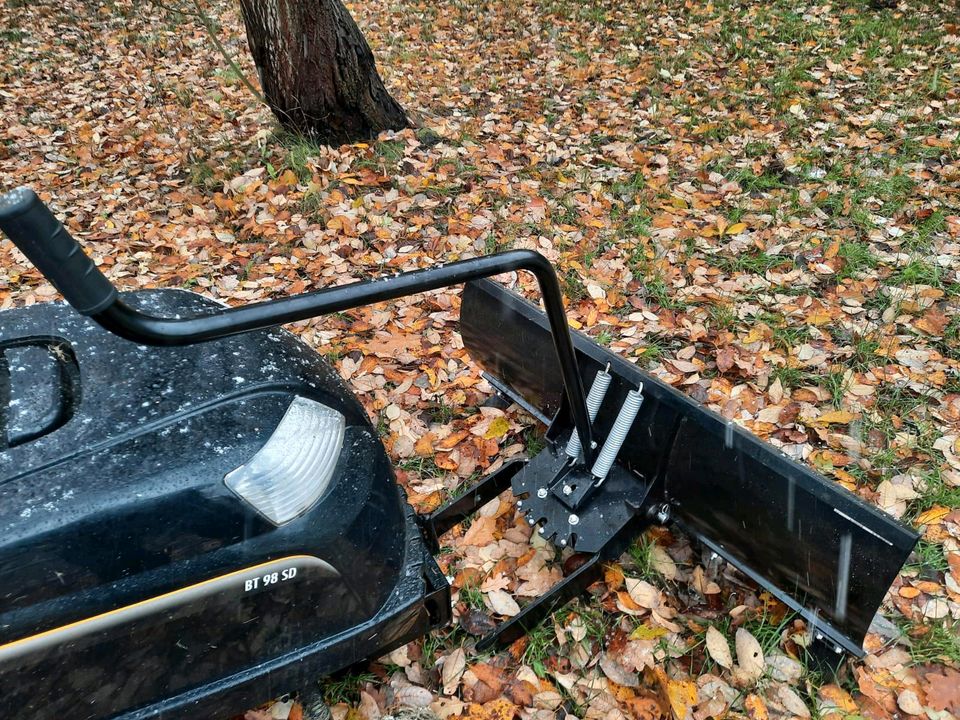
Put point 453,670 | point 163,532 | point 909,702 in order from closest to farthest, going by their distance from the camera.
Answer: point 163,532 → point 909,702 → point 453,670

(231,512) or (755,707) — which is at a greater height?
(231,512)

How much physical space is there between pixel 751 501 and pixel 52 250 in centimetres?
197

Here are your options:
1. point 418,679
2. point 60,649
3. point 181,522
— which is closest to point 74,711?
point 60,649

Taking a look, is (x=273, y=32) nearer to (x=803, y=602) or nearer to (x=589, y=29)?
A: (x=589, y=29)

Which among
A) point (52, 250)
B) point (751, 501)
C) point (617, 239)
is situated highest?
point (52, 250)

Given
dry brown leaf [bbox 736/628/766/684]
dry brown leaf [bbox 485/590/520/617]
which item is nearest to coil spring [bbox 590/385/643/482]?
dry brown leaf [bbox 485/590/520/617]

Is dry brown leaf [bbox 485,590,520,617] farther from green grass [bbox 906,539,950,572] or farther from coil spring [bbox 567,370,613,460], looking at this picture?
green grass [bbox 906,539,950,572]

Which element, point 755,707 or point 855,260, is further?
point 855,260

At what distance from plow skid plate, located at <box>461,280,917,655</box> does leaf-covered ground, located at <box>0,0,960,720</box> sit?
0.82 feet

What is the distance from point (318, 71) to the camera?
5000mm

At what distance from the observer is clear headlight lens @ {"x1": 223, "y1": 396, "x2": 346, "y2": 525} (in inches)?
63.0

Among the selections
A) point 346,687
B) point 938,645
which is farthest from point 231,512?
point 938,645

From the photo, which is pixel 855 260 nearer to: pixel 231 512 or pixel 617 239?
pixel 617 239

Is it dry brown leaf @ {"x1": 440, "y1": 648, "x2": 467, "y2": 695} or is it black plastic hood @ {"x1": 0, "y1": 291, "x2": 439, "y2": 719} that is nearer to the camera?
black plastic hood @ {"x1": 0, "y1": 291, "x2": 439, "y2": 719}
